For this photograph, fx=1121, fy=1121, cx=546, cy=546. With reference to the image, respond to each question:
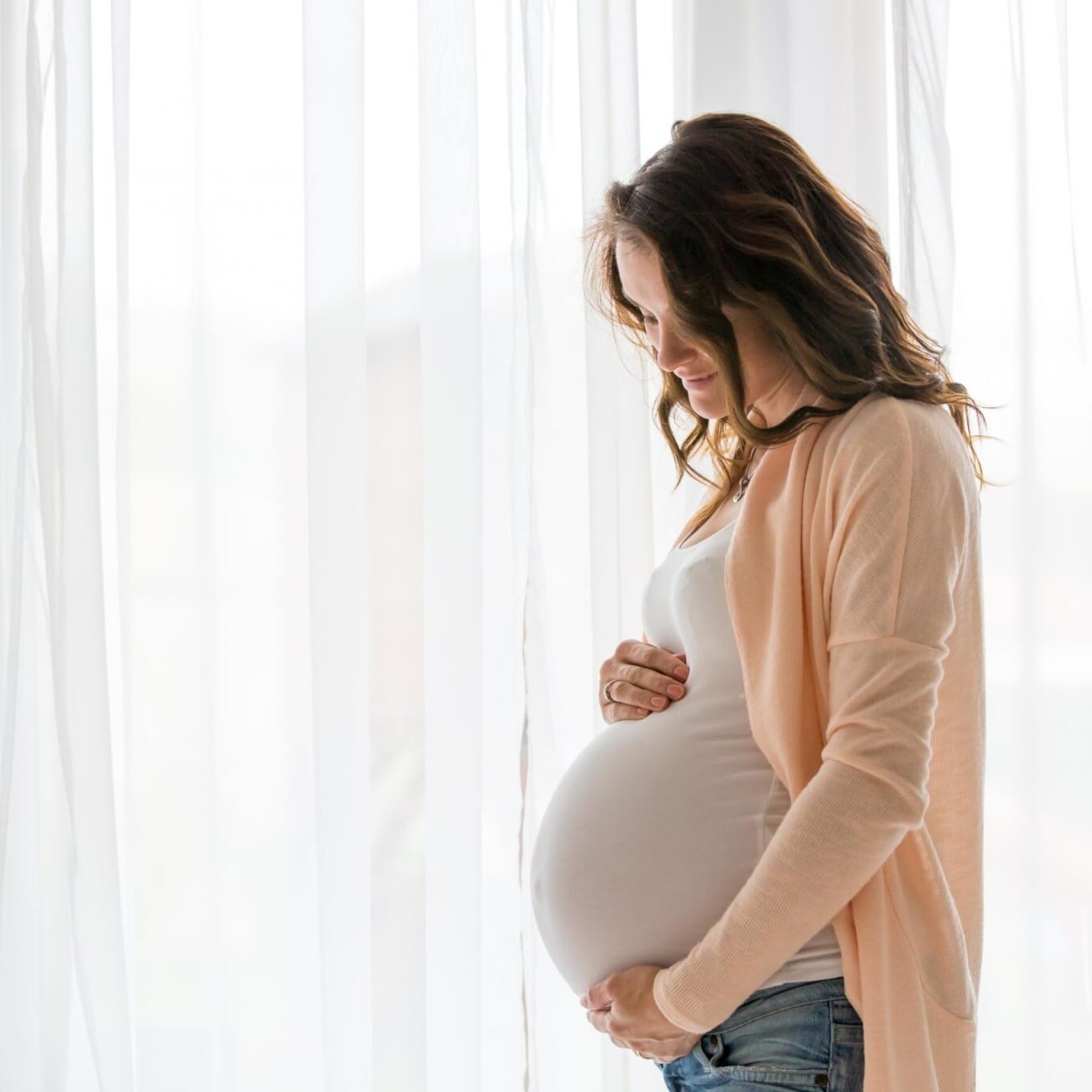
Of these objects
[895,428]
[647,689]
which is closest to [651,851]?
[647,689]

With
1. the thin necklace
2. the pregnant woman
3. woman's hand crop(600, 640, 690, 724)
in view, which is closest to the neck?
the pregnant woman

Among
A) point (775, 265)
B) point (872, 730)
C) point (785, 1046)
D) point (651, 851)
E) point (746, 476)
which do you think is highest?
point (775, 265)

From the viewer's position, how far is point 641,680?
93 centimetres

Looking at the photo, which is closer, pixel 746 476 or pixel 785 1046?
pixel 785 1046

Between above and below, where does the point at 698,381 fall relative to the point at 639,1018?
above

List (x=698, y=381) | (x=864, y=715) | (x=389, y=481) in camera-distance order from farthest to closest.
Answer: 1. (x=389, y=481)
2. (x=698, y=381)
3. (x=864, y=715)

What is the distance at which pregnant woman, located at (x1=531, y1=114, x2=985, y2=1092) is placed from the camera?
732 mm

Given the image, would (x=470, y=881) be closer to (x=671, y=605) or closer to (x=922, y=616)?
(x=671, y=605)

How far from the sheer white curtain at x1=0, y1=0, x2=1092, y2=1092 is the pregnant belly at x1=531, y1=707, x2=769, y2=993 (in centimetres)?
38

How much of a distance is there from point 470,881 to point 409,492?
444 mm

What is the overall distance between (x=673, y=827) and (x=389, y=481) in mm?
603

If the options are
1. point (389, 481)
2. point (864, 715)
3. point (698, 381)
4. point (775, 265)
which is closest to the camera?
point (864, 715)

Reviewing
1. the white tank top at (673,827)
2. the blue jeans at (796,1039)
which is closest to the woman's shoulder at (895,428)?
the white tank top at (673,827)

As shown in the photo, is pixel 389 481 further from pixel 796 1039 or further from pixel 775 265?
pixel 796 1039
